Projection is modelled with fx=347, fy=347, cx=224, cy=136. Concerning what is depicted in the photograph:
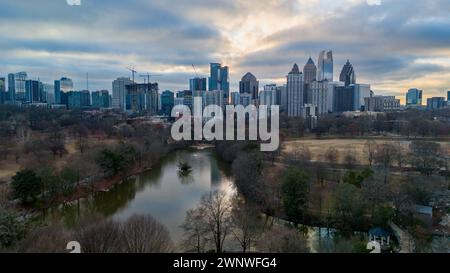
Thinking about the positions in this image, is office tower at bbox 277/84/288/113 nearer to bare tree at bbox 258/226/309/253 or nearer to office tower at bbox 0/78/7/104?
office tower at bbox 0/78/7/104

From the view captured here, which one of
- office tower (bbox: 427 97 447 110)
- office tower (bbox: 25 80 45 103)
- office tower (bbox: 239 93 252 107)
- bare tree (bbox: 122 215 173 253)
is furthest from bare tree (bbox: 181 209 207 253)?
office tower (bbox: 427 97 447 110)

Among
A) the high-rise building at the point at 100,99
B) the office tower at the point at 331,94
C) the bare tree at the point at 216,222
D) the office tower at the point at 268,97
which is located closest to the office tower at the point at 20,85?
the high-rise building at the point at 100,99

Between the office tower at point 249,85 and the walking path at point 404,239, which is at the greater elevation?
the office tower at point 249,85

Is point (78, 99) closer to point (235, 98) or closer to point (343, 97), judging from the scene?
point (235, 98)

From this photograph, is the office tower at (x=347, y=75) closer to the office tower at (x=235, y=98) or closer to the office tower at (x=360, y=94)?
the office tower at (x=360, y=94)

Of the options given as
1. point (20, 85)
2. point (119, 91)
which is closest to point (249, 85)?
point (119, 91)
